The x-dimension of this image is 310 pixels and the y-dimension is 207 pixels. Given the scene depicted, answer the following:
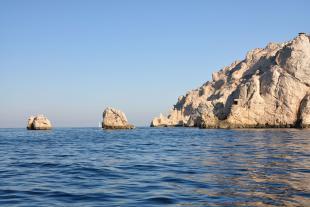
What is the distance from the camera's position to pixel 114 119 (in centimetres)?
10312

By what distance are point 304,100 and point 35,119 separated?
A: 74658 millimetres

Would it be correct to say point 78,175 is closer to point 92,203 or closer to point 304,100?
point 92,203

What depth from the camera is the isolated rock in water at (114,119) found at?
335ft

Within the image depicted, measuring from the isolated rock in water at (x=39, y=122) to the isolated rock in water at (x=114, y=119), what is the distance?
694 inches

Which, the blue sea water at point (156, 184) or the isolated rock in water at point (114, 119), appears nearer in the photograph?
the blue sea water at point (156, 184)

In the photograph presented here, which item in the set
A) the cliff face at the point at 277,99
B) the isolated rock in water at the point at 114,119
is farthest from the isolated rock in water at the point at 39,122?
the cliff face at the point at 277,99

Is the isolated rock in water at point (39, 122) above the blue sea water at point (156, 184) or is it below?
above

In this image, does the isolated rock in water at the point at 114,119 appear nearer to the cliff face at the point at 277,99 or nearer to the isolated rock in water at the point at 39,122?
the isolated rock in water at the point at 39,122

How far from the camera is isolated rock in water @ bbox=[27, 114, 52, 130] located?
350 feet

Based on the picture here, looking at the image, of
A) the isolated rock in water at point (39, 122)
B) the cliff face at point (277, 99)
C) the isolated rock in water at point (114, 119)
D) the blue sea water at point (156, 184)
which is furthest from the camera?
the isolated rock in water at point (39, 122)

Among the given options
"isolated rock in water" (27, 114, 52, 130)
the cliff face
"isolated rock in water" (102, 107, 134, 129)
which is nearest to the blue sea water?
the cliff face

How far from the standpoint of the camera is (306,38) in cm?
10506

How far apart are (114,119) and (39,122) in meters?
22.3

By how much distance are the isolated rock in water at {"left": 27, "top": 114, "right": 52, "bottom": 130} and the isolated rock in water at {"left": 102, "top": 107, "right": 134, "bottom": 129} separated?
17631mm
